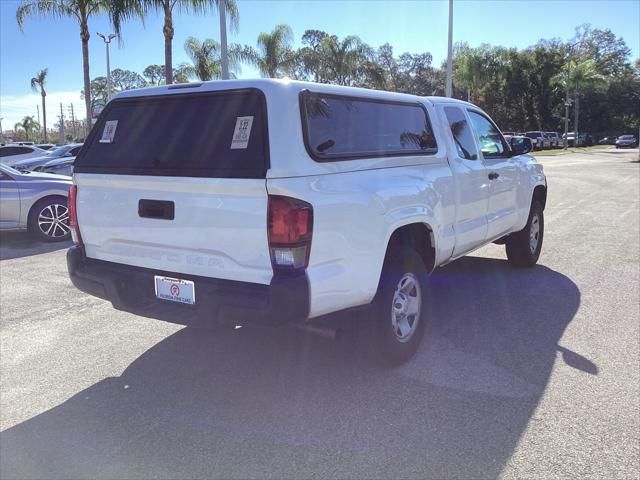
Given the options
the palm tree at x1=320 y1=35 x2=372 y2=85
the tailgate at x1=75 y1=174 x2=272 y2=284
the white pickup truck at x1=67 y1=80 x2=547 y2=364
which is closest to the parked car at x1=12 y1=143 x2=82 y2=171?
the tailgate at x1=75 y1=174 x2=272 y2=284

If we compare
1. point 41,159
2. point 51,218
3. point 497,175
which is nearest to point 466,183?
point 497,175

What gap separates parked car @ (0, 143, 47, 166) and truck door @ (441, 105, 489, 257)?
18160mm

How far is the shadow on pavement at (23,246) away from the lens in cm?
833

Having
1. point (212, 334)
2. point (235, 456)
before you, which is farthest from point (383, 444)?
point (212, 334)

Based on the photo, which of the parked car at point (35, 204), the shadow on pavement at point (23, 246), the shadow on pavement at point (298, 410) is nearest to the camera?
the shadow on pavement at point (298, 410)

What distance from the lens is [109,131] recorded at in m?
4.04

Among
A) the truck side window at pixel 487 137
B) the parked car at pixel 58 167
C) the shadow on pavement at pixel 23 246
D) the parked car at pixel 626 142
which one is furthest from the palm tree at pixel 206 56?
the parked car at pixel 626 142

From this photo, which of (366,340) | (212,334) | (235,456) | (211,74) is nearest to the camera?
(235,456)

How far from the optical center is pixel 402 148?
424cm

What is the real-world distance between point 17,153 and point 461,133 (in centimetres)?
1945

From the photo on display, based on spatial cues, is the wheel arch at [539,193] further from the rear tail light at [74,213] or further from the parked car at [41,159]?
the parked car at [41,159]

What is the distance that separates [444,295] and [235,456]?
3.45 meters

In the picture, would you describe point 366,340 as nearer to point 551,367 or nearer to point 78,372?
point 551,367

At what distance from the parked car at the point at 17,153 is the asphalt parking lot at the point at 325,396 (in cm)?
1585
